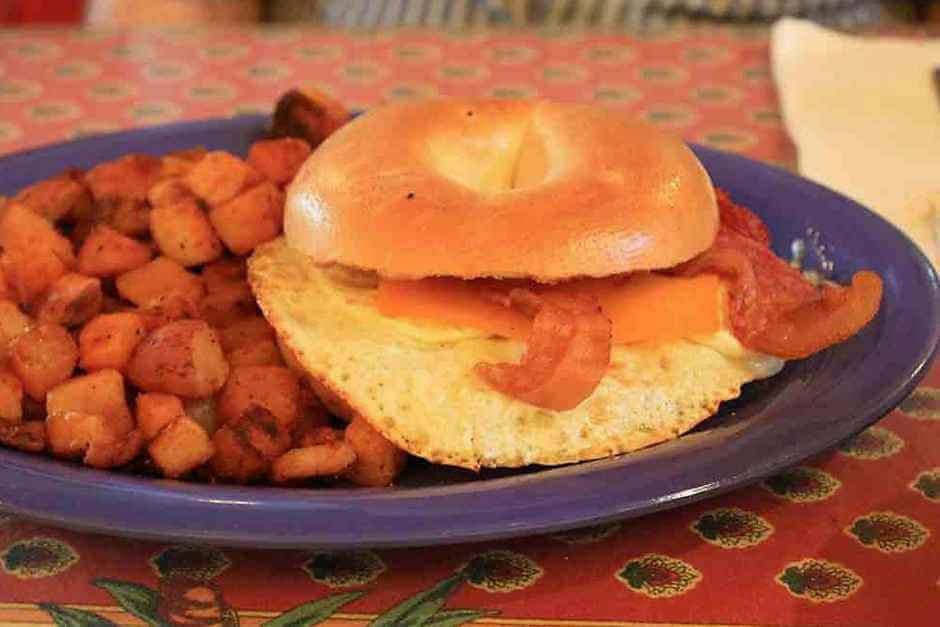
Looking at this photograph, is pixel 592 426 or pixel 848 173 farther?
pixel 848 173

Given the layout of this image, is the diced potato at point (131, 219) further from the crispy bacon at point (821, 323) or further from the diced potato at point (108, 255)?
the crispy bacon at point (821, 323)

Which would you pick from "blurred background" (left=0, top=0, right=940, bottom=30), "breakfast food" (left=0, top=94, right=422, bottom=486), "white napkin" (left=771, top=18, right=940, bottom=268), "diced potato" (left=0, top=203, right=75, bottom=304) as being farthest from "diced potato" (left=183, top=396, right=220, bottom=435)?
"blurred background" (left=0, top=0, right=940, bottom=30)

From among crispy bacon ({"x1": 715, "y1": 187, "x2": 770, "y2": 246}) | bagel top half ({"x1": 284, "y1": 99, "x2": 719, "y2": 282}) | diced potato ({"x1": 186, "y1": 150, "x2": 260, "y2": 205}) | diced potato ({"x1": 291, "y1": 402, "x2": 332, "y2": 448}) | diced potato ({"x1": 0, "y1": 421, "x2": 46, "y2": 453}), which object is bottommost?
diced potato ({"x1": 0, "y1": 421, "x2": 46, "y2": 453})

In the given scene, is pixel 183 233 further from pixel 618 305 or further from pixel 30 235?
pixel 618 305

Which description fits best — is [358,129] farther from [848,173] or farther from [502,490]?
[848,173]

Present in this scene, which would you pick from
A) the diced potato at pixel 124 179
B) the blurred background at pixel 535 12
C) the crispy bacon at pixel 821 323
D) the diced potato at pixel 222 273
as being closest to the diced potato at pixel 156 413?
the diced potato at pixel 222 273

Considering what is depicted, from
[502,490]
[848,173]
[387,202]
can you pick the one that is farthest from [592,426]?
[848,173]

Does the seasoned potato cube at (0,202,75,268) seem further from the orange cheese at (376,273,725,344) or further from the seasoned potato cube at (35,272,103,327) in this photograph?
the orange cheese at (376,273,725,344)
